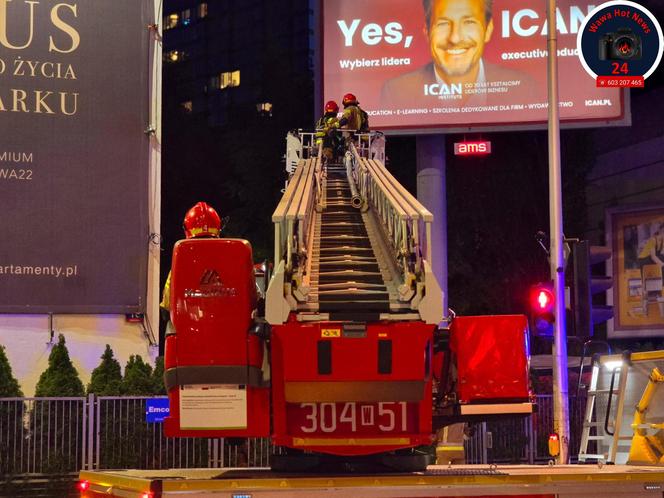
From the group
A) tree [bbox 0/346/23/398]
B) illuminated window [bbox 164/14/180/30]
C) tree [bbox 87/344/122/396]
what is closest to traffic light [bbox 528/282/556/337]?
tree [bbox 87/344/122/396]

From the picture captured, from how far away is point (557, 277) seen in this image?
15.6 metres

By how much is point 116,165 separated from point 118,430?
5.28 metres

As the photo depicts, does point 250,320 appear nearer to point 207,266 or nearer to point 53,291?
point 207,266

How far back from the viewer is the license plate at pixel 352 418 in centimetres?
744

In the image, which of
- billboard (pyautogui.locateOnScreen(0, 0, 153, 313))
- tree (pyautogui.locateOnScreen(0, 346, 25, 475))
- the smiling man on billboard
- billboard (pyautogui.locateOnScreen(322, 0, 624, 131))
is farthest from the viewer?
the smiling man on billboard

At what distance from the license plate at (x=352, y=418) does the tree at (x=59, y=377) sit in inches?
571

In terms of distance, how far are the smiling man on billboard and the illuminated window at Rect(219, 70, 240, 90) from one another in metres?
115

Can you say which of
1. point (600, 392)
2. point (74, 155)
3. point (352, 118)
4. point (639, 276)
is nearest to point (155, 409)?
point (74, 155)

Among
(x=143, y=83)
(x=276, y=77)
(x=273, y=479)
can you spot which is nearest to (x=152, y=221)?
(x=143, y=83)

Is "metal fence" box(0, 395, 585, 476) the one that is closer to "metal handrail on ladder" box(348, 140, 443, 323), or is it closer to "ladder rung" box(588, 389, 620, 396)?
"metal handrail on ladder" box(348, 140, 443, 323)

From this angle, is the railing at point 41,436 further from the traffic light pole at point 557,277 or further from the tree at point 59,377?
the traffic light pole at point 557,277

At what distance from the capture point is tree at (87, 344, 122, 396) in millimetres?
21500

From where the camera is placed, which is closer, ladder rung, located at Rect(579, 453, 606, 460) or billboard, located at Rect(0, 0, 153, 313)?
ladder rung, located at Rect(579, 453, 606, 460)

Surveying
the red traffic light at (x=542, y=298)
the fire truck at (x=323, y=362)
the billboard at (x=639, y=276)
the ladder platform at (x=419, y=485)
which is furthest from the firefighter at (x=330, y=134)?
the ladder platform at (x=419, y=485)
